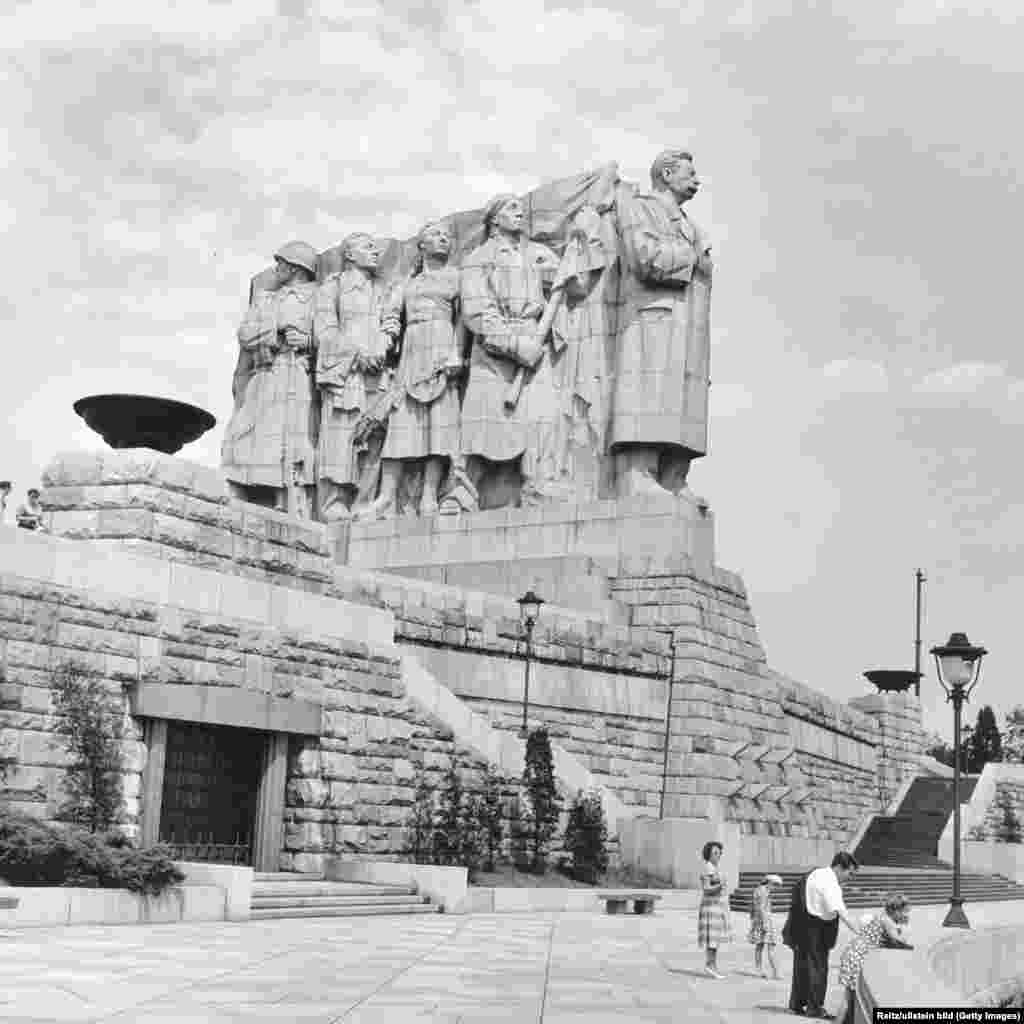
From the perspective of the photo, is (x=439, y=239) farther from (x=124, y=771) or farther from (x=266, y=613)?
(x=124, y=771)

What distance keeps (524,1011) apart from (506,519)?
70.4ft

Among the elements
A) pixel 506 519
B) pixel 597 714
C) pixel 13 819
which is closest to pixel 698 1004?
pixel 13 819

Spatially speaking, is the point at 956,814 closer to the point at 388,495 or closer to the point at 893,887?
the point at 893,887

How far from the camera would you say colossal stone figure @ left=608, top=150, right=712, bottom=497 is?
3128 centimetres

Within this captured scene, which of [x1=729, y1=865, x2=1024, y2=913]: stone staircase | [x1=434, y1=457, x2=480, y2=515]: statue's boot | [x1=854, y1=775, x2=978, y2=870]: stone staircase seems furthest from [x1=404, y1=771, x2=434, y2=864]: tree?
[x1=854, y1=775, x2=978, y2=870]: stone staircase

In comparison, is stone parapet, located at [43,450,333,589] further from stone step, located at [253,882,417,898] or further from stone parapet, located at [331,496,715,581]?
stone parapet, located at [331,496,715,581]

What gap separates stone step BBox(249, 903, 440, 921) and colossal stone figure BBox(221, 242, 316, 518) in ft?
62.2

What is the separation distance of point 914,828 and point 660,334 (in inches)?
533

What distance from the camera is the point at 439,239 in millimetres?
34406

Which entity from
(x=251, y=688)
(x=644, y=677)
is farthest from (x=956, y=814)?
(x=644, y=677)

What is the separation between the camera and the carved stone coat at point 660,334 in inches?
1231

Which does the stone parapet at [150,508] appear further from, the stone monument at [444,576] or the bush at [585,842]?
the bush at [585,842]

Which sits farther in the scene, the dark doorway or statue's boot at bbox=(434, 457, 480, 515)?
statue's boot at bbox=(434, 457, 480, 515)

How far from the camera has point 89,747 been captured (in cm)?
1725
